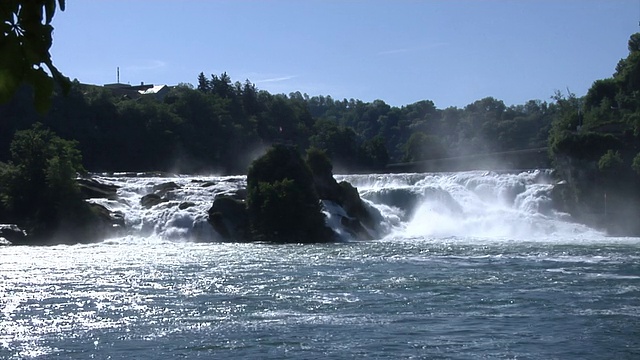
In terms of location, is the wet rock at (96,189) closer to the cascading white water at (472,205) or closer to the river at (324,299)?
the river at (324,299)

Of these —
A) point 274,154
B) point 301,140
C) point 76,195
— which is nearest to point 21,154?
point 76,195

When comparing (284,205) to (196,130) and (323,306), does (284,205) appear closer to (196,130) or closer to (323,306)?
(323,306)

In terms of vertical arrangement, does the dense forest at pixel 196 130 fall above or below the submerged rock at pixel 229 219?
above

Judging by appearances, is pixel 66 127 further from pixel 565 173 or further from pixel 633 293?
pixel 633 293

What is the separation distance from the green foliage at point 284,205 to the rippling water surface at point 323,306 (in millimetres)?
8596

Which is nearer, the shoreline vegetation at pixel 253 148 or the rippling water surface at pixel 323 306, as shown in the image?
the rippling water surface at pixel 323 306

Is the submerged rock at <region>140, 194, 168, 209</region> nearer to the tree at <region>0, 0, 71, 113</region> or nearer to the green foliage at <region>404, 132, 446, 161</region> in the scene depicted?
the tree at <region>0, 0, 71, 113</region>

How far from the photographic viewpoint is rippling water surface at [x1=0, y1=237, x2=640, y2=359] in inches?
539

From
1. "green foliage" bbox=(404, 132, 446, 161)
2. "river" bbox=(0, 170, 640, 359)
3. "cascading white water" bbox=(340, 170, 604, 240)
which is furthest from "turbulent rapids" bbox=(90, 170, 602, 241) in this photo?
"green foliage" bbox=(404, 132, 446, 161)

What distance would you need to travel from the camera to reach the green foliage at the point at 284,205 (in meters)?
38.1

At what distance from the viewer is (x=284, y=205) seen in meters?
38.5

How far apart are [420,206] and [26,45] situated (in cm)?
4269

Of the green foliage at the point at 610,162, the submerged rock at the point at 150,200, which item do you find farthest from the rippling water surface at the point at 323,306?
the green foliage at the point at 610,162

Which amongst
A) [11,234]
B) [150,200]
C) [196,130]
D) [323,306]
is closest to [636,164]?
[150,200]
